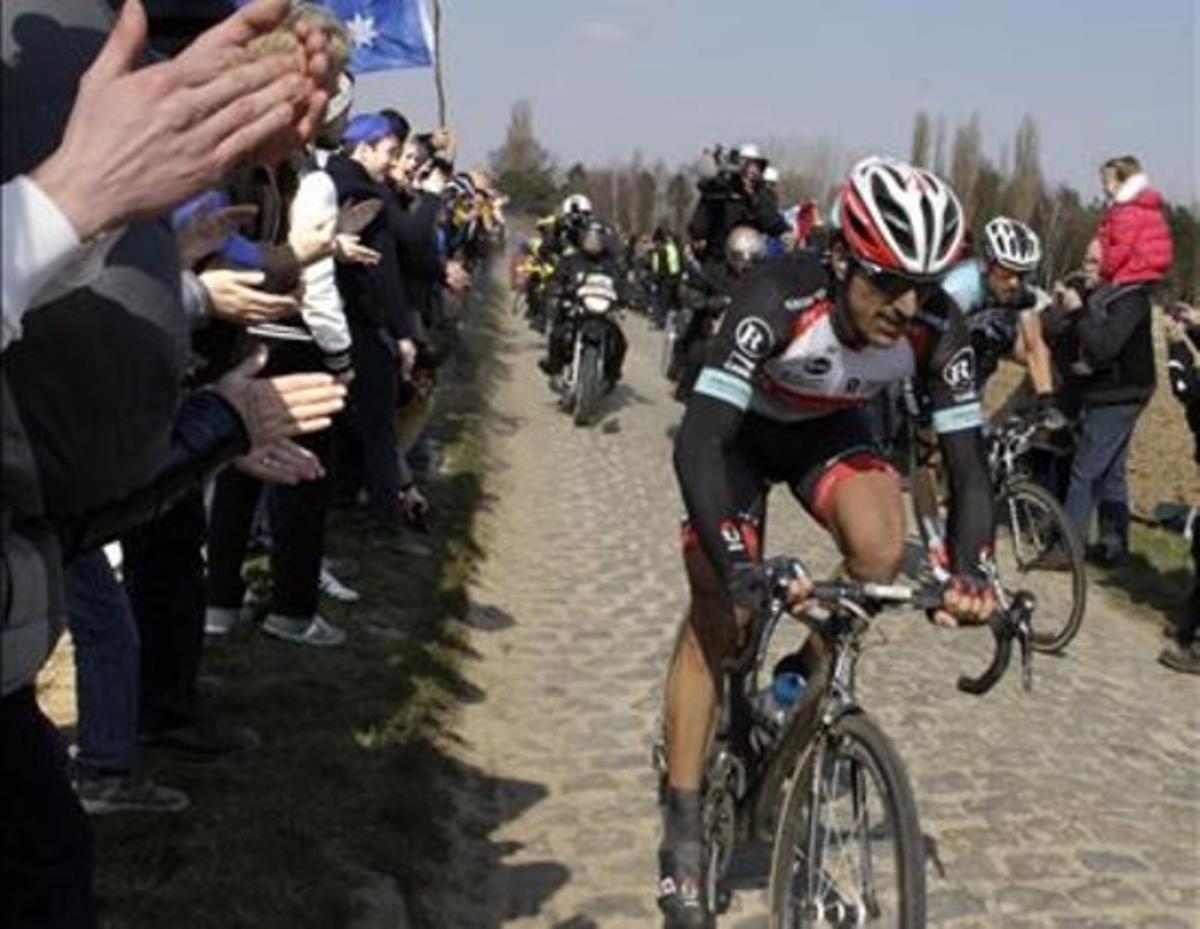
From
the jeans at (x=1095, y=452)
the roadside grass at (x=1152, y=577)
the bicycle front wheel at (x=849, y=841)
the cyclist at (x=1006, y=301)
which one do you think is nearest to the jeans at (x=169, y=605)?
the bicycle front wheel at (x=849, y=841)

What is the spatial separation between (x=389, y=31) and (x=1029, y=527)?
5375 millimetres

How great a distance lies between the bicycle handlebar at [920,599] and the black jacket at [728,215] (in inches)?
379

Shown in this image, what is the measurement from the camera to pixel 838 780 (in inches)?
145

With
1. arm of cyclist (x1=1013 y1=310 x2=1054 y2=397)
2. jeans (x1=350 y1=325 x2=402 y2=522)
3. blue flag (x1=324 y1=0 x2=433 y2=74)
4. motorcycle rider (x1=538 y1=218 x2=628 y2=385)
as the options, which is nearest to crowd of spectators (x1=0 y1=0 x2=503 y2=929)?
jeans (x1=350 y1=325 x2=402 y2=522)

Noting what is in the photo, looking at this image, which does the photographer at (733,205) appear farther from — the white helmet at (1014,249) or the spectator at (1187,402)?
the spectator at (1187,402)

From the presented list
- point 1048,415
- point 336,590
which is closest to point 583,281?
point 1048,415

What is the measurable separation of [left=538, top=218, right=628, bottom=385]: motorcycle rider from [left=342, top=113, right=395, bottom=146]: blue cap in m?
7.33

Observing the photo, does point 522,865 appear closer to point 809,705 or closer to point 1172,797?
point 809,705

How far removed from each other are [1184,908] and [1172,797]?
41.1 inches

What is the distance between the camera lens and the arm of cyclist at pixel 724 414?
386 centimetres

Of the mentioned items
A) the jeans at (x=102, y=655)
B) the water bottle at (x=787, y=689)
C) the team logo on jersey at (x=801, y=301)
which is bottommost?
the water bottle at (x=787, y=689)

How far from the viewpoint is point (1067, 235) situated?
51.6m

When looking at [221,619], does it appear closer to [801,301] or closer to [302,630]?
[302,630]

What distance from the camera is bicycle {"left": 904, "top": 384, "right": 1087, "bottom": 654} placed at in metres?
7.76
